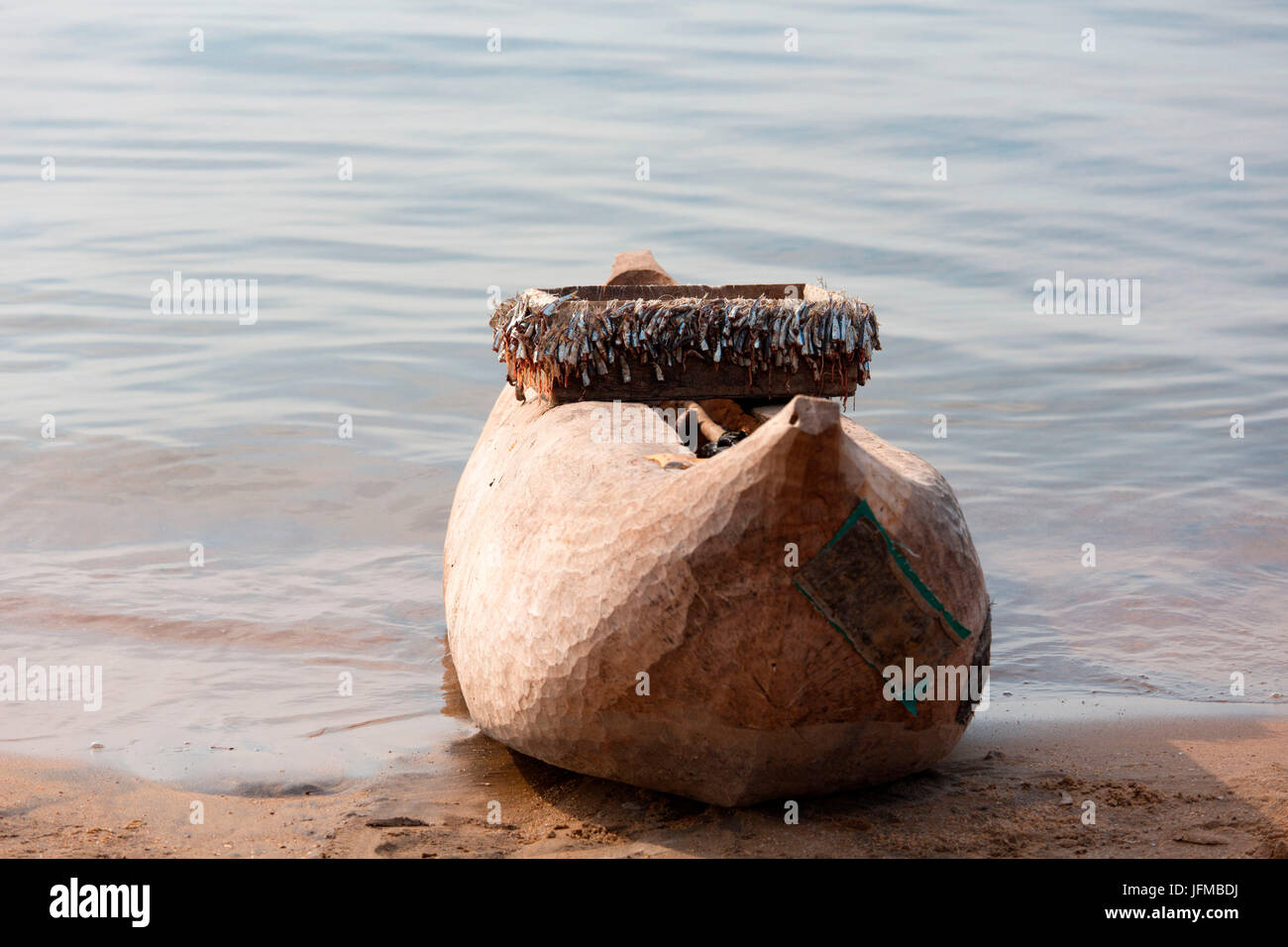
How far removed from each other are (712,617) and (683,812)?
724 millimetres

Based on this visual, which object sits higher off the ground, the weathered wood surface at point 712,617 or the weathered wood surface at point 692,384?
the weathered wood surface at point 692,384

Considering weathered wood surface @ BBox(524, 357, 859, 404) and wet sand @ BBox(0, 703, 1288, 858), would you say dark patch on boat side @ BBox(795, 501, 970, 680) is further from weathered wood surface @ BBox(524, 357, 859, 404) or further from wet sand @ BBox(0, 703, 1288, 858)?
weathered wood surface @ BBox(524, 357, 859, 404)

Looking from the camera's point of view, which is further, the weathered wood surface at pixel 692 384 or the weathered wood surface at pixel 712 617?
the weathered wood surface at pixel 692 384

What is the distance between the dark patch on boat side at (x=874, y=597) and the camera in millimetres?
2875

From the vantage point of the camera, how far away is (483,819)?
11.9 feet

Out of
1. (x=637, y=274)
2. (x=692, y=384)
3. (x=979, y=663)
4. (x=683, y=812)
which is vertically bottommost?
(x=683, y=812)

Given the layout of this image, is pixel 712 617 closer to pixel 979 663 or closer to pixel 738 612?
pixel 738 612

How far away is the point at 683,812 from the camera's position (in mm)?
3432

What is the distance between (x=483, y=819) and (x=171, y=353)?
7.88 metres

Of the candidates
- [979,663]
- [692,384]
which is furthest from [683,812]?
[692,384]

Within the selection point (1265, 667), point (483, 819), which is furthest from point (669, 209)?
point (483, 819)

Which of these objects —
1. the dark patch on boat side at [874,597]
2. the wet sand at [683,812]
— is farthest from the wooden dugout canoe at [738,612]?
the wet sand at [683,812]

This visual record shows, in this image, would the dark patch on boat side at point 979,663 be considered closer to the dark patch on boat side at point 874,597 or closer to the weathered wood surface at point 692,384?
the dark patch on boat side at point 874,597

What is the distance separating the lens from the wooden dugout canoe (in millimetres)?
2855
